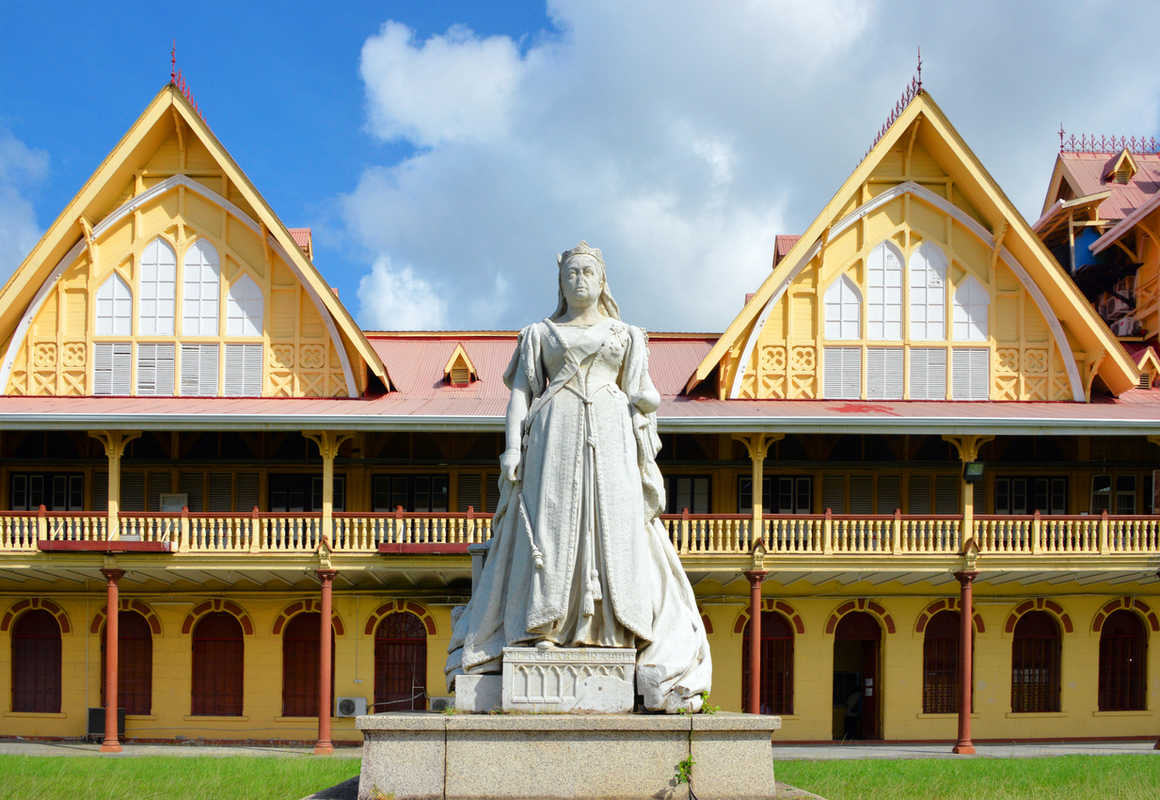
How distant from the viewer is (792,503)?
2988 centimetres

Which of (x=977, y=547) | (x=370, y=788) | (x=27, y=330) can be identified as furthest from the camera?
(x=27, y=330)

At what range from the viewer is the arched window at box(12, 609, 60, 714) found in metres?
29.2

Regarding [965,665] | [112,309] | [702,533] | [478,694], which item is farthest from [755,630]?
[478,694]

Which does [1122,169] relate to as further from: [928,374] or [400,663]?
[400,663]

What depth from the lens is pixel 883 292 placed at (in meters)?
29.0

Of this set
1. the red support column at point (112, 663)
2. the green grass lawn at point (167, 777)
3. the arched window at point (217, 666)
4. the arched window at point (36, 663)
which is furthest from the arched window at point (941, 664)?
the arched window at point (36, 663)

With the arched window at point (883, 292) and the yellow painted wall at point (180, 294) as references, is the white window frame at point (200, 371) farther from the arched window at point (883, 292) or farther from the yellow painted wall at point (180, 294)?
the arched window at point (883, 292)

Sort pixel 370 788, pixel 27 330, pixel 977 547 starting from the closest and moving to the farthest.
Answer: pixel 370 788 < pixel 977 547 < pixel 27 330

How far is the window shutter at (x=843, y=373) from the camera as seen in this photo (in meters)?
28.7

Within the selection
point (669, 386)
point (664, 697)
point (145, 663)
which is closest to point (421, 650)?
point (145, 663)

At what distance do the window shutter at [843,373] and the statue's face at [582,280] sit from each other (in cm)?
1937

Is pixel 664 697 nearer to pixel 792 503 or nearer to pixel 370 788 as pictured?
pixel 370 788

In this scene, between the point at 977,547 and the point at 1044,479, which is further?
the point at 1044,479

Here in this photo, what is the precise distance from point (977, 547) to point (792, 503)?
4838mm
